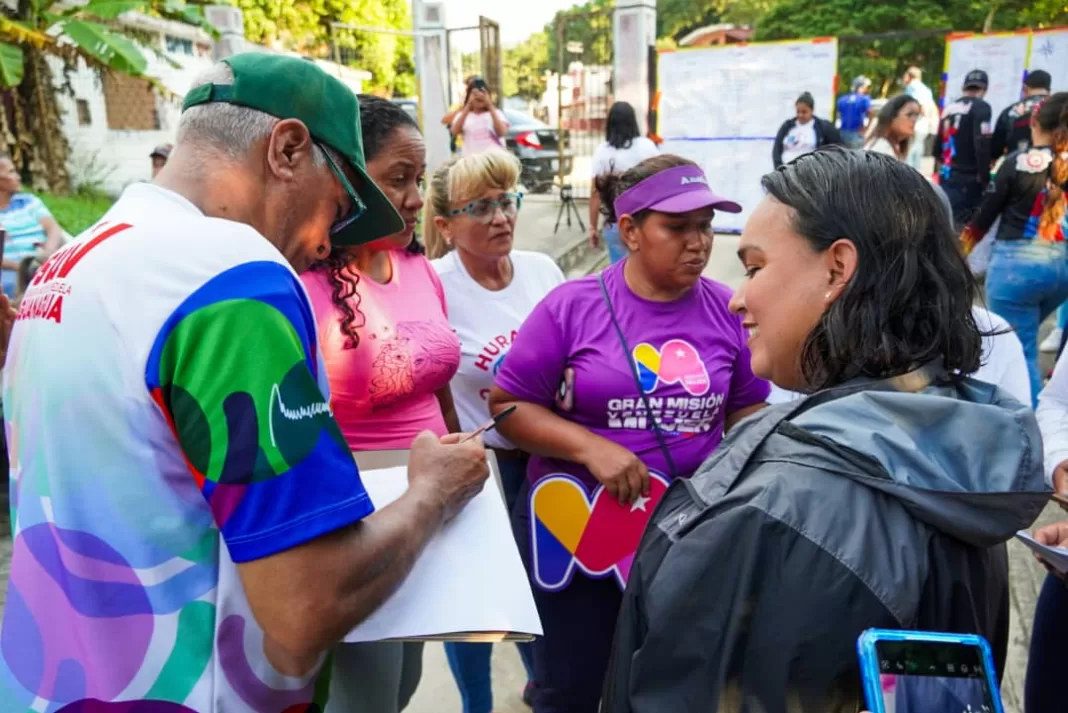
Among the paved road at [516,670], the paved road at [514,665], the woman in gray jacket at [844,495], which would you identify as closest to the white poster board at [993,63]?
the paved road at [514,665]

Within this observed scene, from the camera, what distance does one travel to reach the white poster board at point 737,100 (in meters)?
9.12

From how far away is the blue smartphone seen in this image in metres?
0.96

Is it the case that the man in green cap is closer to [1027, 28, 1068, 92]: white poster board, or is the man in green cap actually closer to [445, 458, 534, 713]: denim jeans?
[445, 458, 534, 713]: denim jeans

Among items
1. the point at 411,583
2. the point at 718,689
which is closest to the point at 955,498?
the point at 718,689

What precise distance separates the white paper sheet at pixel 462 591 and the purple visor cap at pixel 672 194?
1160 mm

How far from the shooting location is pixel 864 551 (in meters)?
1.02

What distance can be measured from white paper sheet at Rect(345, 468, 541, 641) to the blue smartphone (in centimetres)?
49

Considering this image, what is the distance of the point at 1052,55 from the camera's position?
852cm

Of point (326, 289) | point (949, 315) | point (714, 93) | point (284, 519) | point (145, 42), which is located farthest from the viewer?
point (145, 42)

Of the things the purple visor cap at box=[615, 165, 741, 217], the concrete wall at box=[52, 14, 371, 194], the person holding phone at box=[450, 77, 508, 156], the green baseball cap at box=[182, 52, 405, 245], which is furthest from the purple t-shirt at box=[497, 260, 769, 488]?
the concrete wall at box=[52, 14, 371, 194]

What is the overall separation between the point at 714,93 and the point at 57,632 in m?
9.64

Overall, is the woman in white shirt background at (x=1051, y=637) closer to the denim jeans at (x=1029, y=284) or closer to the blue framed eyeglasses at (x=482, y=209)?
the blue framed eyeglasses at (x=482, y=209)

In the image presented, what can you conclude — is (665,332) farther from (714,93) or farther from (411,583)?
(714,93)

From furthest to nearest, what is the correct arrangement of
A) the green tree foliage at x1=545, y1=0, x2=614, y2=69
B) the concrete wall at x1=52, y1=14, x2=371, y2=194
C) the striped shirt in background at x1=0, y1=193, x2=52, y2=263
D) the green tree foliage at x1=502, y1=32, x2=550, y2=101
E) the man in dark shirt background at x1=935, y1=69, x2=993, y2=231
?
the green tree foliage at x1=502, y1=32, x2=550, y2=101, the concrete wall at x1=52, y1=14, x2=371, y2=194, the green tree foliage at x1=545, y1=0, x2=614, y2=69, the man in dark shirt background at x1=935, y1=69, x2=993, y2=231, the striped shirt in background at x1=0, y1=193, x2=52, y2=263
